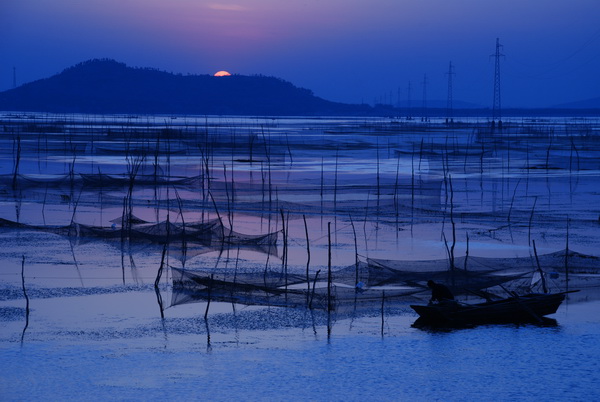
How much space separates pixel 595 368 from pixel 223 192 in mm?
11247

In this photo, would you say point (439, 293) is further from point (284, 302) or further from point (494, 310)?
point (284, 302)

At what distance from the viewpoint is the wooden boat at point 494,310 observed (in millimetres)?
7980

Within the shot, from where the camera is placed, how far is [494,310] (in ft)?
26.6

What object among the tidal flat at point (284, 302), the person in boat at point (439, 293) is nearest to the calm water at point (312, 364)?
the tidal flat at point (284, 302)

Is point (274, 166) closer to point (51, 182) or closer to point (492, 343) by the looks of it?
point (51, 182)

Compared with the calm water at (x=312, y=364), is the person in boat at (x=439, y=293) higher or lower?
higher

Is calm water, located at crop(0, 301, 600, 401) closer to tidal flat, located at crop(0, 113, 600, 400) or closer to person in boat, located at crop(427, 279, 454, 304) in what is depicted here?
tidal flat, located at crop(0, 113, 600, 400)

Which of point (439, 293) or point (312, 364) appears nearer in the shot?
point (312, 364)

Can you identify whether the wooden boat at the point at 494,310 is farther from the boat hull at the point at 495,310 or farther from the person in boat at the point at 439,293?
the person in boat at the point at 439,293

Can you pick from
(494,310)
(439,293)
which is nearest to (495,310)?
(494,310)

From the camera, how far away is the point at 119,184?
18.1 m

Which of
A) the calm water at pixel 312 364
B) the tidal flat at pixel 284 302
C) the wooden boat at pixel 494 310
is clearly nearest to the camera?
the calm water at pixel 312 364

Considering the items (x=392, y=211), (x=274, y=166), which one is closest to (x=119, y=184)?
(x=392, y=211)

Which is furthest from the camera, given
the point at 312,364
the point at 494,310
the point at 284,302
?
the point at 284,302
